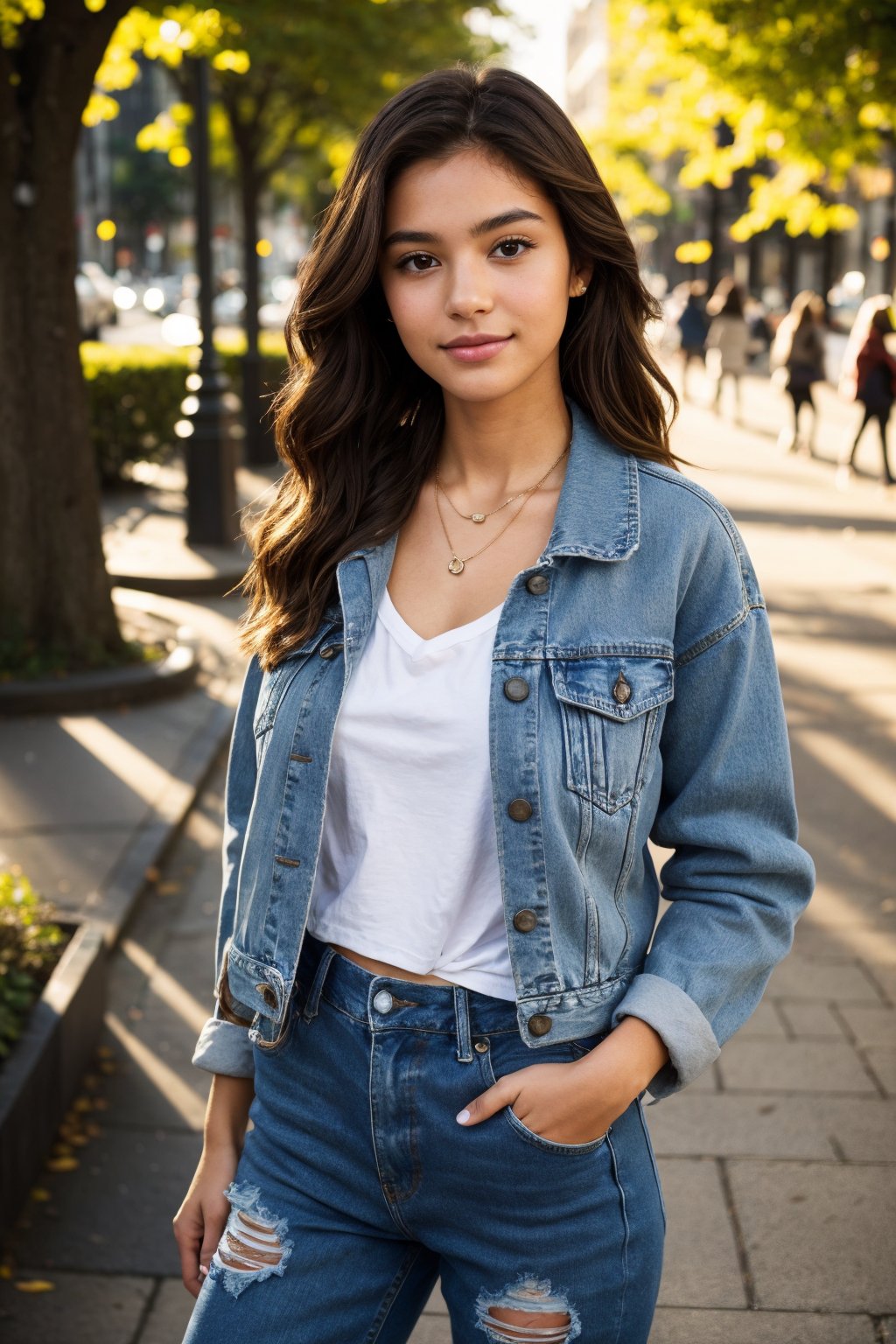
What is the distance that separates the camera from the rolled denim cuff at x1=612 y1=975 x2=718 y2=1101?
5.88ft

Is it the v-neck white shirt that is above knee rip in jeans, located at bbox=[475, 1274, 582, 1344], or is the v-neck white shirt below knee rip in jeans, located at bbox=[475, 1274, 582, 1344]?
above

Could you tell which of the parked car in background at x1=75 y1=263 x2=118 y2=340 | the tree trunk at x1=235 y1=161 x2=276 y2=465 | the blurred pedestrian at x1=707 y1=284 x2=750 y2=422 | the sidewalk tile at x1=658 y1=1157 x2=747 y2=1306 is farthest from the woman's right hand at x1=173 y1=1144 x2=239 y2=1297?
the parked car in background at x1=75 y1=263 x2=118 y2=340

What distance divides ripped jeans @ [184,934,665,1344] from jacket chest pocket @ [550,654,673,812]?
0.28 m

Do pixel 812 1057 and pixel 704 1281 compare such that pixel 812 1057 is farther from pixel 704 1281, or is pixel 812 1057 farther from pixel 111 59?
pixel 111 59

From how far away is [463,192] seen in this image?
191cm

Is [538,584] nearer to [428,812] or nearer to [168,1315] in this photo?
[428,812]

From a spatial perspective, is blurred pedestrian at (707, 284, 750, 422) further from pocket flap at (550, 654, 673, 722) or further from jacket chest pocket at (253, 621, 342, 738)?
pocket flap at (550, 654, 673, 722)

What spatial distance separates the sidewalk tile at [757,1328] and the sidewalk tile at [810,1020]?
4.64ft

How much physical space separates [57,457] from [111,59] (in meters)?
6.17

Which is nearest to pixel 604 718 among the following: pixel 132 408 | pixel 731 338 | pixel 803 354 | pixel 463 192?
pixel 463 192

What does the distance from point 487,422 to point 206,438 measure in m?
10.4

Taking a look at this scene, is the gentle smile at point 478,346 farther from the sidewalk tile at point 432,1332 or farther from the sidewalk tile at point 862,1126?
the sidewalk tile at point 862,1126

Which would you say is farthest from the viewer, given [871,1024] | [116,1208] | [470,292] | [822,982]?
[822,982]

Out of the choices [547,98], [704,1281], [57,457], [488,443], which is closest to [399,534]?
[488,443]
